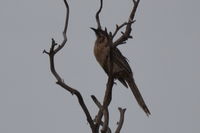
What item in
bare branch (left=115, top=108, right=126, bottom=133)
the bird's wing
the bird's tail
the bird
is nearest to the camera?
bare branch (left=115, top=108, right=126, bottom=133)

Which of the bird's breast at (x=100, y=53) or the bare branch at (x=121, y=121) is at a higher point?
the bird's breast at (x=100, y=53)

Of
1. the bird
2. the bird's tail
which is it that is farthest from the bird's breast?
the bird's tail

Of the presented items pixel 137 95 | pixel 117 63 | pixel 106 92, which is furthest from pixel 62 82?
pixel 117 63

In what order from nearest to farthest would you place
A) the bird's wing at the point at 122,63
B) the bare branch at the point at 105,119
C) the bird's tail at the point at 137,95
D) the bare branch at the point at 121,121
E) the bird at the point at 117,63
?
the bare branch at the point at 105,119 < the bare branch at the point at 121,121 < the bird's tail at the point at 137,95 < the bird at the point at 117,63 < the bird's wing at the point at 122,63

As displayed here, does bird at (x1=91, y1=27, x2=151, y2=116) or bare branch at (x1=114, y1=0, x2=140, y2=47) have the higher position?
bird at (x1=91, y1=27, x2=151, y2=116)

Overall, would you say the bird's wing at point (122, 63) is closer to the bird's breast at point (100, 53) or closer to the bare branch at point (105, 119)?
the bird's breast at point (100, 53)

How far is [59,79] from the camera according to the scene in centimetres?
498

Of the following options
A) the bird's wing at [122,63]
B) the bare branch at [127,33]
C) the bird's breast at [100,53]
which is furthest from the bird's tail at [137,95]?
the bare branch at [127,33]

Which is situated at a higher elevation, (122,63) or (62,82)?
(122,63)

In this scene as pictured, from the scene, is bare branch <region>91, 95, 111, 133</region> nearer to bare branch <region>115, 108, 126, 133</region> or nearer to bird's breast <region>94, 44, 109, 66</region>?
bare branch <region>115, 108, 126, 133</region>

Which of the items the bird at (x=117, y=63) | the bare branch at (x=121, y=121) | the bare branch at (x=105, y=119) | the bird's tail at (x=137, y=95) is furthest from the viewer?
the bird at (x=117, y=63)

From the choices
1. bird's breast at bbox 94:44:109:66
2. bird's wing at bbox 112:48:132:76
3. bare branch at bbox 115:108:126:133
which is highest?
bird's breast at bbox 94:44:109:66

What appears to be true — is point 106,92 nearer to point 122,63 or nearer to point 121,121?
point 121,121

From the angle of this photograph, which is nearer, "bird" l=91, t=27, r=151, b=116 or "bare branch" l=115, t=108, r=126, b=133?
"bare branch" l=115, t=108, r=126, b=133
